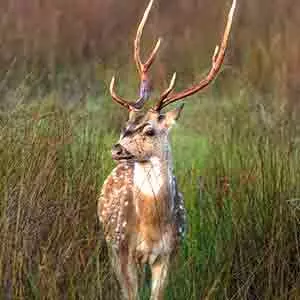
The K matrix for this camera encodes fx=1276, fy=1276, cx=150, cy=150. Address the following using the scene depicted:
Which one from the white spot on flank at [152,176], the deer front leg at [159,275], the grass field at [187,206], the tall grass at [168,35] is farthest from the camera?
the tall grass at [168,35]

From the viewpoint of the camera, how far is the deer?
17.9 ft

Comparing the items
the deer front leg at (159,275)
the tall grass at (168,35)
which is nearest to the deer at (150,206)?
the deer front leg at (159,275)

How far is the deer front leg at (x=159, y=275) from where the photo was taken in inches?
211

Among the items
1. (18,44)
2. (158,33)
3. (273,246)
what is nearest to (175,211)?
(273,246)

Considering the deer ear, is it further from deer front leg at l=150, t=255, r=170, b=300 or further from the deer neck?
deer front leg at l=150, t=255, r=170, b=300

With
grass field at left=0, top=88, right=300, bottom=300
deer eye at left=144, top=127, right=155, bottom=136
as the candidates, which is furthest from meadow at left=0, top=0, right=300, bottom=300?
deer eye at left=144, top=127, right=155, bottom=136

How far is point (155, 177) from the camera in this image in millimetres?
5477

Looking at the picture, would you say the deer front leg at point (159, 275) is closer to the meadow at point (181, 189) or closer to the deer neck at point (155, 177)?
the meadow at point (181, 189)

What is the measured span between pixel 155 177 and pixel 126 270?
1.40 feet

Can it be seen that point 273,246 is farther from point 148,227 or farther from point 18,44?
point 18,44

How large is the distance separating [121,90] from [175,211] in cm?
255

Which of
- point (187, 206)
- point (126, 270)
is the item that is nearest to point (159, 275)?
point (126, 270)

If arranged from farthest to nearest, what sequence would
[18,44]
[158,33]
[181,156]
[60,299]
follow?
1. [158,33]
2. [18,44]
3. [181,156]
4. [60,299]

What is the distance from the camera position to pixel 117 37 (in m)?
11.0
